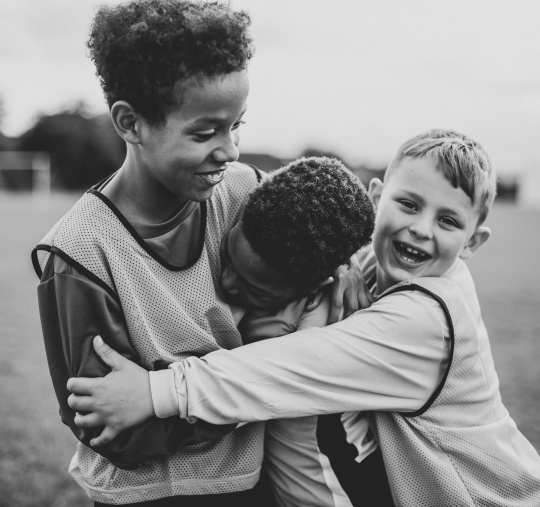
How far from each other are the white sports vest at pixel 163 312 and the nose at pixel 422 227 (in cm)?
59

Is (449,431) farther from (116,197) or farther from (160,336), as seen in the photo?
(116,197)

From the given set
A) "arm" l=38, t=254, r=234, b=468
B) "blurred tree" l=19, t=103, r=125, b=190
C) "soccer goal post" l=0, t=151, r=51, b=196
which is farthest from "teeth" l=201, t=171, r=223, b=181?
"blurred tree" l=19, t=103, r=125, b=190

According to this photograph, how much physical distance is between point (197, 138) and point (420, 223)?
2.78 feet

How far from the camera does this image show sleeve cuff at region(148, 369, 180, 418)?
5.52ft

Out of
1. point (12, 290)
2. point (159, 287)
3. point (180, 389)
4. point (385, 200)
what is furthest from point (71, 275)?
point (12, 290)

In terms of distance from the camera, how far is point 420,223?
A: 2053 mm

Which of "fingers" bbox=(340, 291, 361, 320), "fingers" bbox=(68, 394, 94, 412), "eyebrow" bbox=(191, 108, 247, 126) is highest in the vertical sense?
"eyebrow" bbox=(191, 108, 247, 126)

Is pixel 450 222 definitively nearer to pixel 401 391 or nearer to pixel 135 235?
pixel 401 391

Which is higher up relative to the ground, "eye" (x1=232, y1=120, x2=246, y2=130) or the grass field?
"eye" (x1=232, y1=120, x2=246, y2=130)

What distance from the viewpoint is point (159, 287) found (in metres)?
1.74

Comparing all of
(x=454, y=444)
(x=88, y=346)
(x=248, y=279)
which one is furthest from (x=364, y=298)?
(x=88, y=346)

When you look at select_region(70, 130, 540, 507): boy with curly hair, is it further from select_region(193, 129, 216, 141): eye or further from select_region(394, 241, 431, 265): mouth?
select_region(193, 129, 216, 141): eye

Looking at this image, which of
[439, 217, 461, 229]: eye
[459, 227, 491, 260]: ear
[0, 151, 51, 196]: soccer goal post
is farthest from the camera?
[0, 151, 51, 196]: soccer goal post

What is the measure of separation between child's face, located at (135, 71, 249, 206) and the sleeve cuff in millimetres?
520
